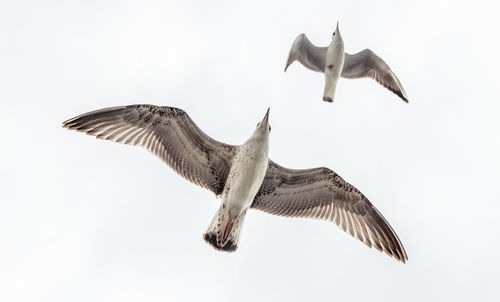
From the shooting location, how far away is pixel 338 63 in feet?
51.7

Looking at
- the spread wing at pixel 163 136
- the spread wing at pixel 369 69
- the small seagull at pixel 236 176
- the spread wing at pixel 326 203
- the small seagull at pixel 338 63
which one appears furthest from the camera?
the spread wing at pixel 369 69

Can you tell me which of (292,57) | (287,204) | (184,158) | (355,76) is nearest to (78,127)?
(184,158)

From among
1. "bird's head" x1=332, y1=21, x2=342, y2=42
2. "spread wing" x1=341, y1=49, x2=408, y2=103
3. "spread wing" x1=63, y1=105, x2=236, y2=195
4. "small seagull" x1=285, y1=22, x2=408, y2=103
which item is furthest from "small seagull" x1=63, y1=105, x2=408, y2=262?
"spread wing" x1=341, y1=49, x2=408, y2=103

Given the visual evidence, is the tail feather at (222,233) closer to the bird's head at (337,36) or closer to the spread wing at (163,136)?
the spread wing at (163,136)

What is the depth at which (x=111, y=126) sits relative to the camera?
10016 mm

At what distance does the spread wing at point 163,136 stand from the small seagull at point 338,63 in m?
6.24

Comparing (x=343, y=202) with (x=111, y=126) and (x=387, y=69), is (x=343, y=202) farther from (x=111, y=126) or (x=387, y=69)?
(x=387, y=69)

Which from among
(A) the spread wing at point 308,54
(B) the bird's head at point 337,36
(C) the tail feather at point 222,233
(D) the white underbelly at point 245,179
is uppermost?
(B) the bird's head at point 337,36

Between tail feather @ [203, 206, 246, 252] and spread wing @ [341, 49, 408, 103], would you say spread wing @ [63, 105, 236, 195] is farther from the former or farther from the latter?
spread wing @ [341, 49, 408, 103]

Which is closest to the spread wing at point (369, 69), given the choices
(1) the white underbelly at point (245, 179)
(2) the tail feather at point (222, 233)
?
(1) the white underbelly at point (245, 179)

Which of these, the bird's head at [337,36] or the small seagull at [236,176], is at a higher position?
the bird's head at [337,36]

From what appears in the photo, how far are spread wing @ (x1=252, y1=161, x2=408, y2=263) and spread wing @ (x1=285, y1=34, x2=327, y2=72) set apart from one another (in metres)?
6.47

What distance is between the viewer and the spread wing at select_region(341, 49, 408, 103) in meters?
16.5

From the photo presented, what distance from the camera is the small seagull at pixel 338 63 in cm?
1585
